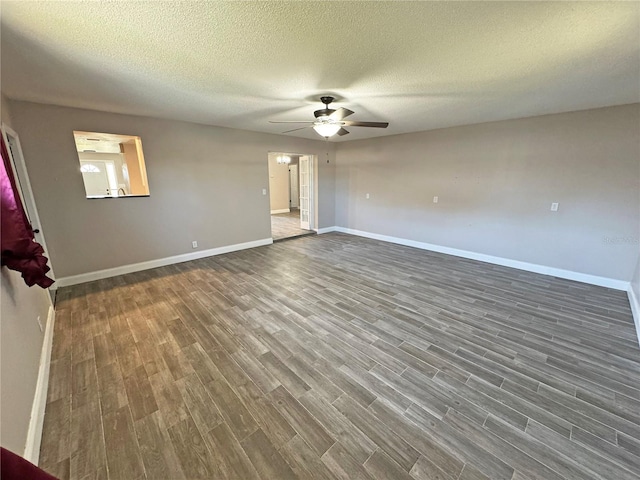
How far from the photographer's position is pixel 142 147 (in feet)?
13.3

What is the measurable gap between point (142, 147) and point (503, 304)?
5767 millimetres

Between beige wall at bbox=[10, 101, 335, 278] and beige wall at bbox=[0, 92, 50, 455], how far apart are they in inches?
75.4

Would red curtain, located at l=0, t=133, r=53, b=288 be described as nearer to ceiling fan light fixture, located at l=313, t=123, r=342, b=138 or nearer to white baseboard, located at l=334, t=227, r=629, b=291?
ceiling fan light fixture, located at l=313, t=123, r=342, b=138

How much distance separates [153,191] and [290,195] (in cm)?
735

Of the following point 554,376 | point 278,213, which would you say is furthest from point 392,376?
point 278,213

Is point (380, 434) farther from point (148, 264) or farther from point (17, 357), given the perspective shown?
point (148, 264)

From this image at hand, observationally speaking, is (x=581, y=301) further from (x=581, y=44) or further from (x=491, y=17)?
(x=491, y=17)

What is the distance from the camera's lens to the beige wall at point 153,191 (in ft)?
11.2

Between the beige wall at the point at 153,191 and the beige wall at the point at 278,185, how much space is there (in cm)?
420

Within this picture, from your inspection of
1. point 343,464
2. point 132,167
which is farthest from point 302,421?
point 132,167

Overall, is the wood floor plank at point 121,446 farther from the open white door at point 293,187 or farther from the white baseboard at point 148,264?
the open white door at point 293,187

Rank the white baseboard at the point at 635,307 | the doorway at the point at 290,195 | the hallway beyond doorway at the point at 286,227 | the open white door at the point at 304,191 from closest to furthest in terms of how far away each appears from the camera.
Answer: the white baseboard at the point at 635,307 → the hallway beyond doorway at the point at 286,227 → the doorway at the point at 290,195 → the open white door at the point at 304,191

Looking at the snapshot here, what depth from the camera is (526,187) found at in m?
4.23

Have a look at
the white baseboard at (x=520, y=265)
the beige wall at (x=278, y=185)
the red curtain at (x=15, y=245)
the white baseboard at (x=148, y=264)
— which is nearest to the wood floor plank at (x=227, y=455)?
the red curtain at (x=15, y=245)
